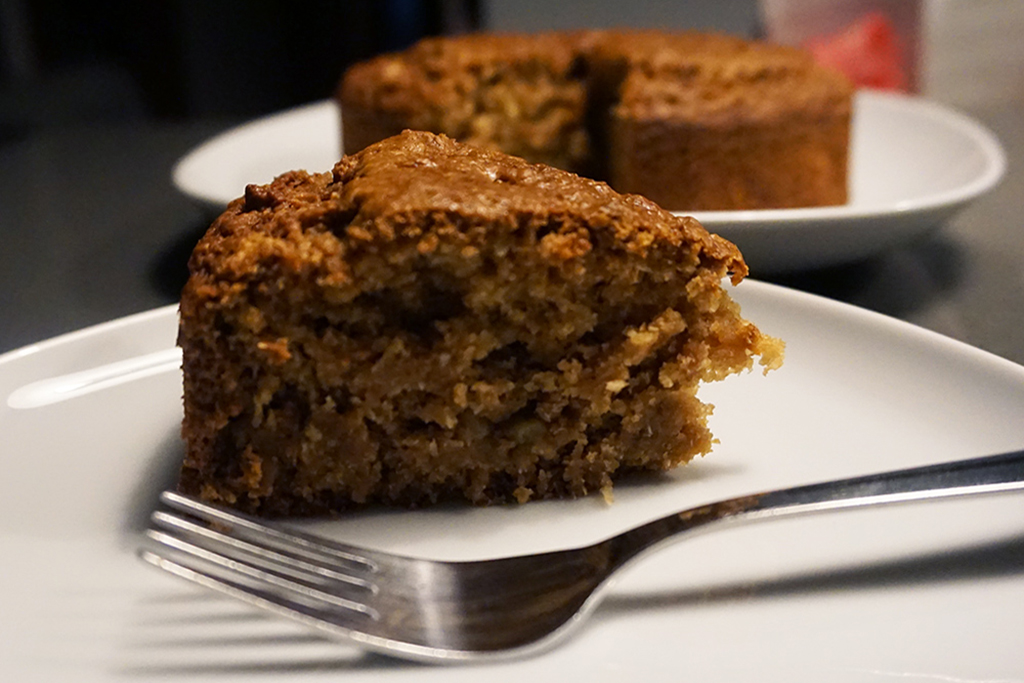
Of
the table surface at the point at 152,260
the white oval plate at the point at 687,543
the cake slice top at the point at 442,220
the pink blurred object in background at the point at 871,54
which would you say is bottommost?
the table surface at the point at 152,260

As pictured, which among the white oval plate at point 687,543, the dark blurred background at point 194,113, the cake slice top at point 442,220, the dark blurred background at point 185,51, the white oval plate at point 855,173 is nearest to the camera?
the white oval plate at point 687,543

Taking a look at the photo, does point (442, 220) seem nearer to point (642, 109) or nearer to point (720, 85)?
point (642, 109)

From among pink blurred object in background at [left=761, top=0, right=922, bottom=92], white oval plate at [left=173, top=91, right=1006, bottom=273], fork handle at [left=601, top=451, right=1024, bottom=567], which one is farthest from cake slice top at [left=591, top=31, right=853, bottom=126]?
fork handle at [left=601, top=451, right=1024, bottom=567]

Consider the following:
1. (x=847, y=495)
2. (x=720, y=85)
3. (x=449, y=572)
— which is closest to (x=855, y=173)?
(x=720, y=85)

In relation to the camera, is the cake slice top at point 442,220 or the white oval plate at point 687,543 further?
the cake slice top at point 442,220

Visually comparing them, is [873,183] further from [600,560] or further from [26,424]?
[26,424]

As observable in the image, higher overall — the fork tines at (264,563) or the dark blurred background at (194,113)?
the fork tines at (264,563)

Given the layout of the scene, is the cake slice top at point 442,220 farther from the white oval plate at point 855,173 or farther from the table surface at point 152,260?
the table surface at point 152,260

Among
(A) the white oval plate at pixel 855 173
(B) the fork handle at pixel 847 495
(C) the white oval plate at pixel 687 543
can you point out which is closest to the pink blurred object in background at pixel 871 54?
(A) the white oval plate at pixel 855 173
